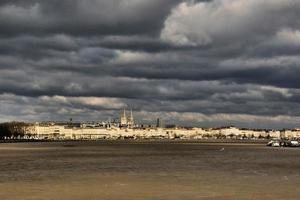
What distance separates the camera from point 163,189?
43.4 meters

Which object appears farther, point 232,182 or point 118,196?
point 232,182

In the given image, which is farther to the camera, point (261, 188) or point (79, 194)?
point (261, 188)

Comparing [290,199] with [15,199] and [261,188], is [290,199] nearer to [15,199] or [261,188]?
[261,188]

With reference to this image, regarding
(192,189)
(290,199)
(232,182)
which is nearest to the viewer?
(290,199)

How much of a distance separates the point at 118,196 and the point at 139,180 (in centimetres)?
1373

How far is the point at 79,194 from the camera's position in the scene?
40.0 m

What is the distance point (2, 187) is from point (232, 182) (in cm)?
1907

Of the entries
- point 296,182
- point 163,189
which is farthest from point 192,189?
point 296,182

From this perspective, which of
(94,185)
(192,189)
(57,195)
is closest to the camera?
(57,195)

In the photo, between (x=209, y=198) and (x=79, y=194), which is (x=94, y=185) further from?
(x=209, y=198)

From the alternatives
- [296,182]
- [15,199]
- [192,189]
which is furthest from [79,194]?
[296,182]

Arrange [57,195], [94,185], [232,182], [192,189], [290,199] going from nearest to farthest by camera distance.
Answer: [290,199]
[57,195]
[192,189]
[94,185]
[232,182]

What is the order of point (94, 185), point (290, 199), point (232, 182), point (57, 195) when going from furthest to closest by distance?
point (232, 182) < point (94, 185) < point (57, 195) < point (290, 199)

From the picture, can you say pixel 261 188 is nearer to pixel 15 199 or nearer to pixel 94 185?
pixel 94 185
